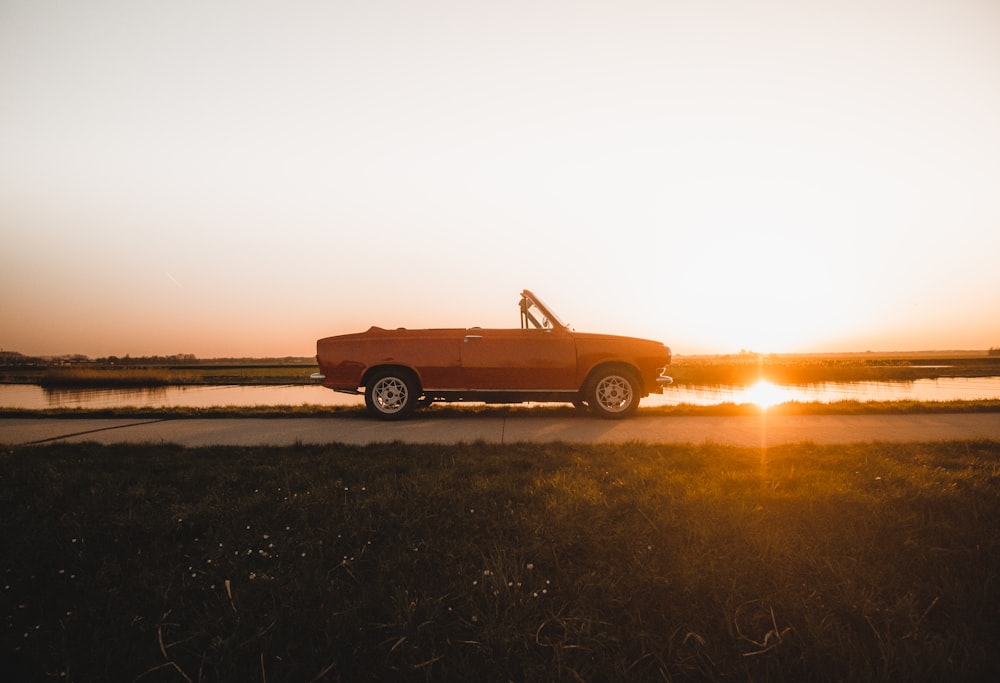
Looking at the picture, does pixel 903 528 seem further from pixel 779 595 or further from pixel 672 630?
pixel 672 630

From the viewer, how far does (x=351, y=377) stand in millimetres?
7871

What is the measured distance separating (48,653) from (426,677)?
1.42 m

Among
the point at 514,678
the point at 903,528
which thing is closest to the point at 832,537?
the point at 903,528

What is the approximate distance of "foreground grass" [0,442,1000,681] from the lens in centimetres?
178

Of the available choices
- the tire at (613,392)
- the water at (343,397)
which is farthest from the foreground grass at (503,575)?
the water at (343,397)

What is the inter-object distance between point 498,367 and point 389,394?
71.5 inches

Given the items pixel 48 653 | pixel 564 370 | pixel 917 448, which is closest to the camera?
pixel 48 653

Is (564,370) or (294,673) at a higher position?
(564,370)

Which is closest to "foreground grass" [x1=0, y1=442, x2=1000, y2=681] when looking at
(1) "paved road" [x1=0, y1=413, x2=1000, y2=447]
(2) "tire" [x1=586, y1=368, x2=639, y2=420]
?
(1) "paved road" [x1=0, y1=413, x2=1000, y2=447]

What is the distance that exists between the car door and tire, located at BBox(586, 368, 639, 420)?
347 mm

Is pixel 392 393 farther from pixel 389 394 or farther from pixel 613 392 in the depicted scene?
pixel 613 392

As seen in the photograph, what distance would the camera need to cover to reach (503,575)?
2.27 metres

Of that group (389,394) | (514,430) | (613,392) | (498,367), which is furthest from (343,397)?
(514,430)

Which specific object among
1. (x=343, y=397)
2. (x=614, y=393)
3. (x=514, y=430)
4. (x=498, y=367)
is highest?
(x=498, y=367)
